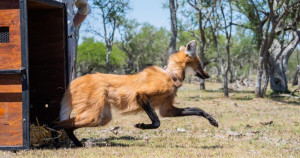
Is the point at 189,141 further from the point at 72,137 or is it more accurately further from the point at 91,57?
the point at 91,57

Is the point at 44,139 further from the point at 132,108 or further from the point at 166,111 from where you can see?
the point at 166,111

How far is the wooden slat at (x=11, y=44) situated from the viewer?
4.38 m

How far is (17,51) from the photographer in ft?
14.4

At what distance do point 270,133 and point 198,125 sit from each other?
Result: 1.55 m

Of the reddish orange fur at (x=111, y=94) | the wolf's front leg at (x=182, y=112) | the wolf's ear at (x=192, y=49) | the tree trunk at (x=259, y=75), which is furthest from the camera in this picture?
the tree trunk at (x=259, y=75)

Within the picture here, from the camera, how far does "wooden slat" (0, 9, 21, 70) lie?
4.38 m

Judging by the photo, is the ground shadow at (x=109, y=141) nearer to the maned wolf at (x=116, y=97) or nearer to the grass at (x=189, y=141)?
the grass at (x=189, y=141)

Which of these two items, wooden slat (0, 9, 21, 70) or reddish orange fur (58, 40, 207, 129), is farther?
reddish orange fur (58, 40, 207, 129)

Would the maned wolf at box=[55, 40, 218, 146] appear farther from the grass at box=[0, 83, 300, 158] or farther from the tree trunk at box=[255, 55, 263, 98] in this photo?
the tree trunk at box=[255, 55, 263, 98]

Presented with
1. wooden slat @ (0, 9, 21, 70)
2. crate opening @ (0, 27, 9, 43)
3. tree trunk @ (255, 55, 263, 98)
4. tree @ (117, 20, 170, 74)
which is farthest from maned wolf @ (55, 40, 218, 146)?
tree @ (117, 20, 170, 74)

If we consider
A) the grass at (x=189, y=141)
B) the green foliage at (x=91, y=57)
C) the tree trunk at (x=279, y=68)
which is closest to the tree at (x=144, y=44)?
the green foliage at (x=91, y=57)

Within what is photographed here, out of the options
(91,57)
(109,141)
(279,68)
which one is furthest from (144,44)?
(109,141)

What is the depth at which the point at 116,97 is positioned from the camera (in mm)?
5000

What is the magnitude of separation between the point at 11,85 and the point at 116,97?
1.43 meters
